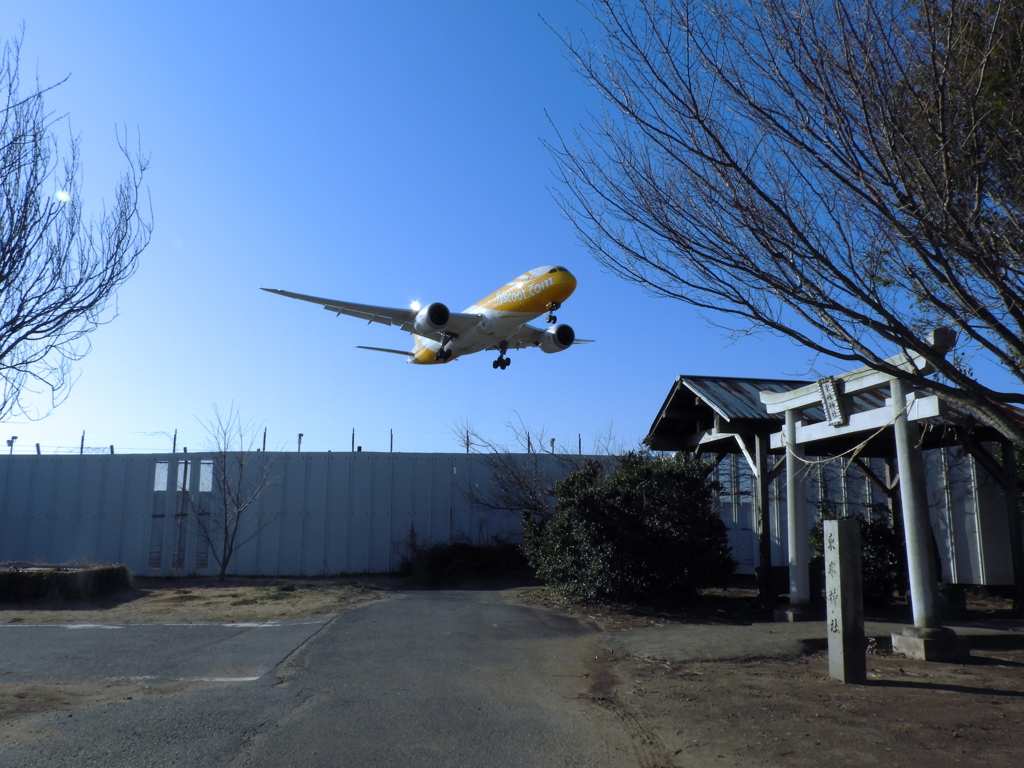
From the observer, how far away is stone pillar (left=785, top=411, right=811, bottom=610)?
10.6 metres

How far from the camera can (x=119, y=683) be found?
6.82m

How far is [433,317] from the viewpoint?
17.5 m

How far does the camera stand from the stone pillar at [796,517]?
10617 millimetres

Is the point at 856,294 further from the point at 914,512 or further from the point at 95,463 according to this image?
the point at 95,463

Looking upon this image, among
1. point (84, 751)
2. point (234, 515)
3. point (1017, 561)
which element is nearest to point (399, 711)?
point (84, 751)

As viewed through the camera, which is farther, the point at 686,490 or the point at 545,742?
the point at 686,490

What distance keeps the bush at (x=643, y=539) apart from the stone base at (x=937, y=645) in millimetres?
4567

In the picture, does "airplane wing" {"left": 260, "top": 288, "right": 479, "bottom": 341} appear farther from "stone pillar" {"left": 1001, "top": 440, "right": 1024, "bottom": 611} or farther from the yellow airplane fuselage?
"stone pillar" {"left": 1001, "top": 440, "right": 1024, "bottom": 611}

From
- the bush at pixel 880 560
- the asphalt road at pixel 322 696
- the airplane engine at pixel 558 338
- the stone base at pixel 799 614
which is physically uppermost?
the airplane engine at pixel 558 338

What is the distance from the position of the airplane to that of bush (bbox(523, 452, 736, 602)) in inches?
228

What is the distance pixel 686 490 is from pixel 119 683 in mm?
8888

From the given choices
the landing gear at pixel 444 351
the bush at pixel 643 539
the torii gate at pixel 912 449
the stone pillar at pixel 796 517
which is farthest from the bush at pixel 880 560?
the landing gear at pixel 444 351

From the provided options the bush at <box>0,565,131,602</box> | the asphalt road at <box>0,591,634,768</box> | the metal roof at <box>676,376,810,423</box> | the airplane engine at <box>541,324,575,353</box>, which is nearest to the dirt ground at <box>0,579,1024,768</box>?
the asphalt road at <box>0,591,634,768</box>

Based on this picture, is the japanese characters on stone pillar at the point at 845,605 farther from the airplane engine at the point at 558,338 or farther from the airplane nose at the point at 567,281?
the airplane engine at the point at 558,338
